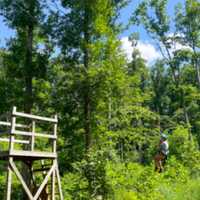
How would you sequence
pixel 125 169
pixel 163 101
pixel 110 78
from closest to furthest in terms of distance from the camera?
pixel 125 169
pixel 110 78
pixel 163 101

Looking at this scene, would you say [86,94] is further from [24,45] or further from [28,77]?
[24,45]

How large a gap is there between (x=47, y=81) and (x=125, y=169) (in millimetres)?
6972

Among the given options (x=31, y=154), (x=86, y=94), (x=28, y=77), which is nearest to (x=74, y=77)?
(x=86, y=94)

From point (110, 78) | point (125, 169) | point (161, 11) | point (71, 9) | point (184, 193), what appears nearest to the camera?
point (184, 193)

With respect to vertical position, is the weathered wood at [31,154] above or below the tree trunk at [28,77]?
below

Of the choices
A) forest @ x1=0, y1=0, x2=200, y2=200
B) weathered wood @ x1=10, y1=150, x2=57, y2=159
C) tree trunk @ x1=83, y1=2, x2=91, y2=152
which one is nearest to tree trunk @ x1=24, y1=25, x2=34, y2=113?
forest @ x1=0, y1=0, x2=200, y2=200

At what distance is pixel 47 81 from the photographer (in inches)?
704

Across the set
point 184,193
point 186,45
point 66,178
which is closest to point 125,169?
point 184,193

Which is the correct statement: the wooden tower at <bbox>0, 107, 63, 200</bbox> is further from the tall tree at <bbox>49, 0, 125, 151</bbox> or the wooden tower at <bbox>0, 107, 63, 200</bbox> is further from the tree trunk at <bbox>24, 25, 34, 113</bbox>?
the tree trunk at <bbox>24, 25, 34, 113</bbox>

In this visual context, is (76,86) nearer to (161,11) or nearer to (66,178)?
(66,178)

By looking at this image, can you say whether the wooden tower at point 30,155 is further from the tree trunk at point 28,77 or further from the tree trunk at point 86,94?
the tree trunk at point 28,77

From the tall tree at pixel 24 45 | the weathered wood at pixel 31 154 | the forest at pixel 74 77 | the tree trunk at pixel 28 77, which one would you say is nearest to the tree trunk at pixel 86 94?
the forest at pixel 74 77

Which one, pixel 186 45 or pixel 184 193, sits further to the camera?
pixel 186 45

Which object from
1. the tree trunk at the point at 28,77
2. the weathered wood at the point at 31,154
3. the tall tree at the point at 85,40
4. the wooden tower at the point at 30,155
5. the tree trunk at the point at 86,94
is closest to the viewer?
the wooden tower at the point at 30,155
